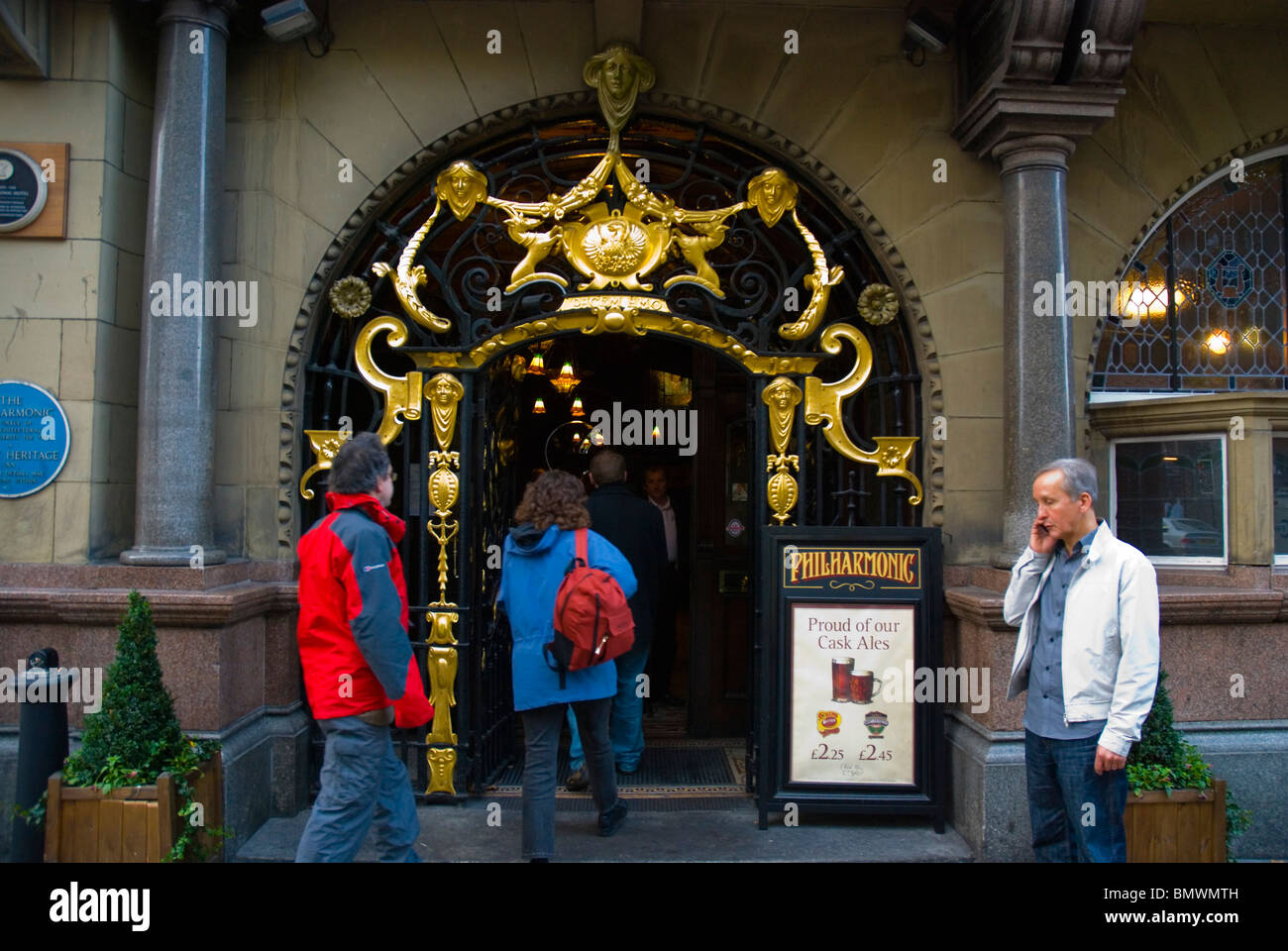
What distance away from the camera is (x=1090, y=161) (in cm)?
605

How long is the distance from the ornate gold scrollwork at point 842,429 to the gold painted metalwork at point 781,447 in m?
0.11

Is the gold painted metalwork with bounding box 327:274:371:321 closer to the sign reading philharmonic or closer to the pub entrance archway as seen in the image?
the pub entrance archway

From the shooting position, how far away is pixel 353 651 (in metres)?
4.02

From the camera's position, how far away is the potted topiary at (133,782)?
14.2 feet

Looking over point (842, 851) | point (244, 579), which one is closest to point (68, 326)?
point (244, 579)

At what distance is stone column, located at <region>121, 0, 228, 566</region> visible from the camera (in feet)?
17.5

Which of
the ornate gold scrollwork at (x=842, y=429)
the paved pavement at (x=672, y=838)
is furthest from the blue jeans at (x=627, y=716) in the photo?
the ornate gold scrollwork at (x=842, y=429)

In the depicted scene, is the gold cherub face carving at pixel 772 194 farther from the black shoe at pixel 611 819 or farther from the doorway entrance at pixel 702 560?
the black shoe at pixel 611 819

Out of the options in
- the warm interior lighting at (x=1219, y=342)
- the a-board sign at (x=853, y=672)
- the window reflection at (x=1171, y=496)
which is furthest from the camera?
the warm interior lighting at (x=1219, y=342)

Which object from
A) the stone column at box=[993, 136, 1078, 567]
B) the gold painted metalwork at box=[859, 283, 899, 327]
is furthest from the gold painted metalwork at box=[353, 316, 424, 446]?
the stone column at box=[993, 136, 1078, 567]

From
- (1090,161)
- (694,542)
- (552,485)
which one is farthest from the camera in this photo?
(694,542)

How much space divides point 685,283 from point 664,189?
65 centimetres

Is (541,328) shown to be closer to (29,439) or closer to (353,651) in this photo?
(353,651)

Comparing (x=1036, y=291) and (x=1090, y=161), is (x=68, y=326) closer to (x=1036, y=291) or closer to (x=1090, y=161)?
(x=1036, y=291)
